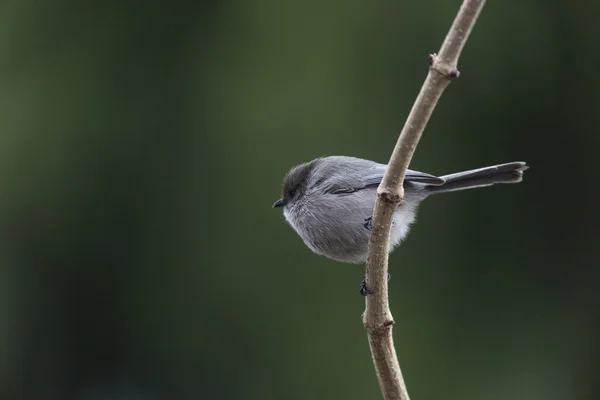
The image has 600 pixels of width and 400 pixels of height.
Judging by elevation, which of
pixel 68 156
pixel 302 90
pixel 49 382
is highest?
pixel 302 90

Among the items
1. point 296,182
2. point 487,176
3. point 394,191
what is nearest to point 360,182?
point 296,182

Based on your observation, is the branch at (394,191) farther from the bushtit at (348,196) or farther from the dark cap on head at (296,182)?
the dark cap on head at (296,182)

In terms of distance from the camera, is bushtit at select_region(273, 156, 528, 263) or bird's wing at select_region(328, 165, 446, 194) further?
bird's wing at select_region(328, 165, 446, 194)

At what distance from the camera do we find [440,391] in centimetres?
538

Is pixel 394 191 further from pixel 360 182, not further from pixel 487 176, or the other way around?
pixel 360 182

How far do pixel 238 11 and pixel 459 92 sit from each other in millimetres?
2078

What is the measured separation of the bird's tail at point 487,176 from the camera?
11.4 feet

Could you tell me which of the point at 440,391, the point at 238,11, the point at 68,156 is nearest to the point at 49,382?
the point at 68,156

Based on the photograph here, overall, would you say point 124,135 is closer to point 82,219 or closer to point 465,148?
point 82,219

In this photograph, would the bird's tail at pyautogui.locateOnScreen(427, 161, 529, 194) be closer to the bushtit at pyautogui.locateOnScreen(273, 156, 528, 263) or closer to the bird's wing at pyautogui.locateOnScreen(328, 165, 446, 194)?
the bushtit at pyautogui.locateOnScreen(273, 156, 528, 263)

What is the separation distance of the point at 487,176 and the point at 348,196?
0.75 m

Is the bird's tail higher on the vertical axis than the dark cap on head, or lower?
higher

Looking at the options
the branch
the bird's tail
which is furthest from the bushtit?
the branch

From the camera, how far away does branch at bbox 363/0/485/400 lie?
1.98 meters
